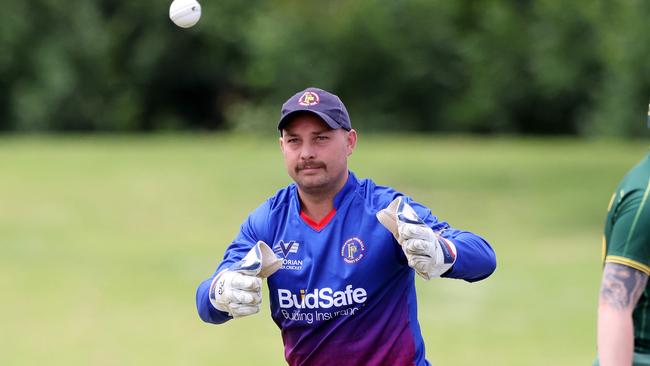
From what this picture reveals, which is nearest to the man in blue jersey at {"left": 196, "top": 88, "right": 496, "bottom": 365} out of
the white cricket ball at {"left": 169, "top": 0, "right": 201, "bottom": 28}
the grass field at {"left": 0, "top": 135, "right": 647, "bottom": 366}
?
the white cricket ball at {"left": 169, "top": 0, "right": 201, "bottom": 28}

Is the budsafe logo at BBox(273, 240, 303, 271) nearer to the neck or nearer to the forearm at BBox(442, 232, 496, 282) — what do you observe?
the neck

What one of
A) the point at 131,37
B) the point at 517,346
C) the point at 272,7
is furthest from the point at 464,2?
the point at 517,346

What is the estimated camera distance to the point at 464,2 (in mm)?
49750

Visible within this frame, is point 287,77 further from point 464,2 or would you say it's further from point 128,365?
point 128,365

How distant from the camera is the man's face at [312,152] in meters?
4.82

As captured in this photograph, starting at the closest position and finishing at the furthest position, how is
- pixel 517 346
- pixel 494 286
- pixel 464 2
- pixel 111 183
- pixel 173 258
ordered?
pixel 517 346, pixel 494 286, pixel 173 258, pixel 111 183, pixel 464 2

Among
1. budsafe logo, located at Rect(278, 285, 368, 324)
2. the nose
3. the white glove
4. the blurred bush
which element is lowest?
budsafe logo, located at Rect(278, 285, 368, 324)

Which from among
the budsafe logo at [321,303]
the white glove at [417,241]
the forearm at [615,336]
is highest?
the white glove at [417,241]

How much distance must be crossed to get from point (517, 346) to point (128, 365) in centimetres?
431

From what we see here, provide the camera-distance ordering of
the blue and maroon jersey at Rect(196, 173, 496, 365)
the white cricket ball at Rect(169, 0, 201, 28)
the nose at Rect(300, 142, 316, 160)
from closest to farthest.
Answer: the nose at Rect(300, 142, 316, 160) < the blue and maroon jersey at Rect(196, 173, 496, 365) < the white cricket ball at Rect(169, 0, 201, 28)

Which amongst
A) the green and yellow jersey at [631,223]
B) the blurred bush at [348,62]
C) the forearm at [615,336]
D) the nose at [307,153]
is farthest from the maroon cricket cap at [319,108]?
the blurred bush at [348,62]

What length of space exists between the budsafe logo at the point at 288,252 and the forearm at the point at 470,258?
0.63 metres

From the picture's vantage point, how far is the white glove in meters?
4.35

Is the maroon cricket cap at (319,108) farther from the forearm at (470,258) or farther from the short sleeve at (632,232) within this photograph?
the short sleeve at (632,232)
